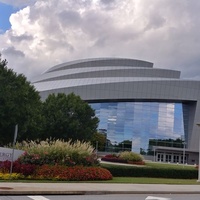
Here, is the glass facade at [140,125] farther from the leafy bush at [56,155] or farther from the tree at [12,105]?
the leafy bush at [56,155]

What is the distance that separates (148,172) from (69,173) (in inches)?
372

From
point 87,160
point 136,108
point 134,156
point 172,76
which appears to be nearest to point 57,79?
point 136,108

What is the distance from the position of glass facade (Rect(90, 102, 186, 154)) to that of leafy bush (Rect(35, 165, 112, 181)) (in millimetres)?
71675

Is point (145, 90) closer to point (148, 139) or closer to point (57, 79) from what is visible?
point (148, 139)

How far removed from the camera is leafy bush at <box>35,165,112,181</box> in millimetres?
21125

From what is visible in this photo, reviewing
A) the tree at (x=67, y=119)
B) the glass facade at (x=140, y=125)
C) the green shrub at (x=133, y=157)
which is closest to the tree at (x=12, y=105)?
the green shrub at (x=133, y=157)

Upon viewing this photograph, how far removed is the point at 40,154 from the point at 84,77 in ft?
275

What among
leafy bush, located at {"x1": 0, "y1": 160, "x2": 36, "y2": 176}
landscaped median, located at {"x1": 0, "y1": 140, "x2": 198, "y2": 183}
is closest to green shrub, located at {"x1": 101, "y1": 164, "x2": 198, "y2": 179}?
landscaped median, located at {"x1": 0, "y1": 140, "x2": 198, "y2": 183}

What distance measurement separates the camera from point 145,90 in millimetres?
97688

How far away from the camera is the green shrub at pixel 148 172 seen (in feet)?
90.6

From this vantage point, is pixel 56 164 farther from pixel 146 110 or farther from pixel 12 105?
pixel 146 110

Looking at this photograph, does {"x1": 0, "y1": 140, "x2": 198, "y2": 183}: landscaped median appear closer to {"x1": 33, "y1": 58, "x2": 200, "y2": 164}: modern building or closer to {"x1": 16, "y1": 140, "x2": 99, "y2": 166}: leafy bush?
{"x1": 16, "y1": 140, "x2": 99, "y2": 166}: leafy bush

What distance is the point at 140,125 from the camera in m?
94.9

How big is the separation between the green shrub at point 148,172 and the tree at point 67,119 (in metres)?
29.9
